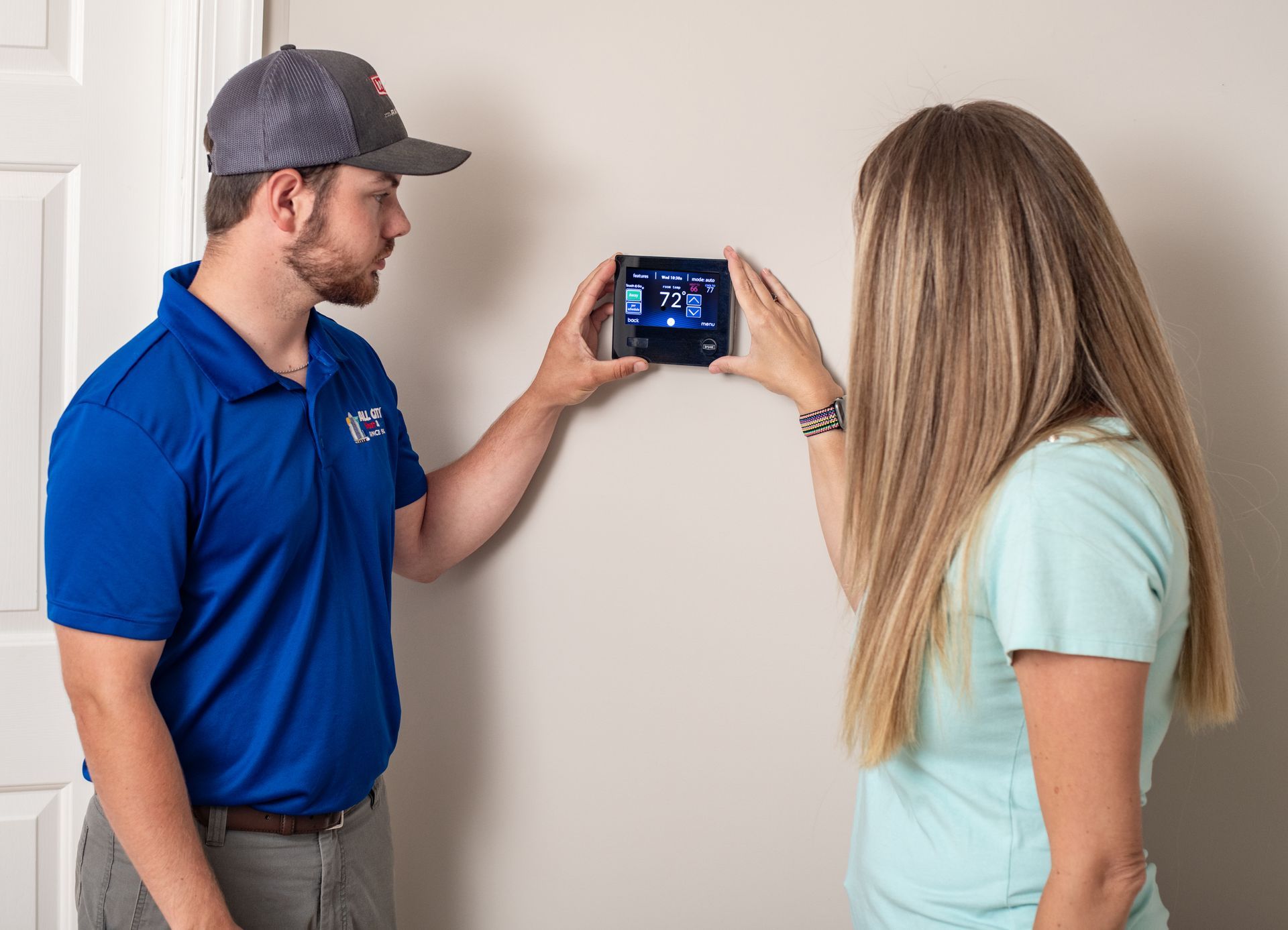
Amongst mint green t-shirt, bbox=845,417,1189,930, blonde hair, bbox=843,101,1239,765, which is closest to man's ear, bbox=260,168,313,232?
blonde hair, bbox=843,101,1239,765

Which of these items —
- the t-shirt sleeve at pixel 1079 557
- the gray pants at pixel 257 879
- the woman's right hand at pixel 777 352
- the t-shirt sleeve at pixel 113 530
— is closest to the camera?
the t-shirt sleeve at pixel 1079 557

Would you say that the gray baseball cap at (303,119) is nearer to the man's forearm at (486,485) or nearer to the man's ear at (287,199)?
the man's ear at (287,199)

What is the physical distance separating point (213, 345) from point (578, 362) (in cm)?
47

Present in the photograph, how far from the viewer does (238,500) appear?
104 cm

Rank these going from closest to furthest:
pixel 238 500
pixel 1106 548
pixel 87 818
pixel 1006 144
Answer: pixel 1106 548, pixel 1006 144, pixel 238 500, pixel 87 818

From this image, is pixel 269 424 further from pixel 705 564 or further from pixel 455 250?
pixel 705 564

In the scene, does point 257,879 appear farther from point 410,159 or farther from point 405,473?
point 410,159

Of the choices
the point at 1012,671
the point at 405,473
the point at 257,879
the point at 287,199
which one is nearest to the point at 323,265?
the point at 287,199

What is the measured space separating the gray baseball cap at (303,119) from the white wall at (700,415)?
269 mm

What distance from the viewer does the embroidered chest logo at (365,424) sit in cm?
119

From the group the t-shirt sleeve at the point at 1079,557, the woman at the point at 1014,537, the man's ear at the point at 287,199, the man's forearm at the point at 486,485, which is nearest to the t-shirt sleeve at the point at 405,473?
the man's forearm at the point at 486,485

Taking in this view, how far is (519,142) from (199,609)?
30.8 inches

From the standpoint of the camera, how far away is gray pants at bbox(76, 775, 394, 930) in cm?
108

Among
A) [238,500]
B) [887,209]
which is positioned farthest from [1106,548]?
[238,500]
